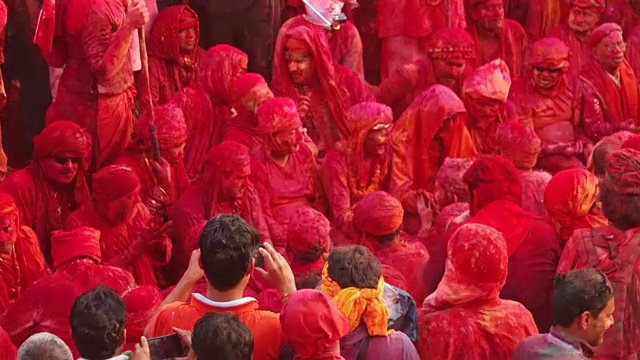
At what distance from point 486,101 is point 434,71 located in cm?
59

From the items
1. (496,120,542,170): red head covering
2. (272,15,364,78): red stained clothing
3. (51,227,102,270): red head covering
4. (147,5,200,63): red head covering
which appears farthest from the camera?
(272,15,364,78): red stained clothing

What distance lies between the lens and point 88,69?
11.4 metres

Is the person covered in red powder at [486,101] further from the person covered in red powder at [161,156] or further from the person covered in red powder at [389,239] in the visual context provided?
the person covered in red powder at [389,239]

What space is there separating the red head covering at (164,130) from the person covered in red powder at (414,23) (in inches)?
87.2

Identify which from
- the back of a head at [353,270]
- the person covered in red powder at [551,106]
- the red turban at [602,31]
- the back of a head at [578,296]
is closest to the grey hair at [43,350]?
the back of a head at [353,270]

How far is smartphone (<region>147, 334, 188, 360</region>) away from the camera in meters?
7.59

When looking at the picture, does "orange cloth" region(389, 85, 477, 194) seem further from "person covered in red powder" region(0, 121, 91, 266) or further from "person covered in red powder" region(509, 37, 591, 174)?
"person covered in red powder" region(0, 121, 91, 266)

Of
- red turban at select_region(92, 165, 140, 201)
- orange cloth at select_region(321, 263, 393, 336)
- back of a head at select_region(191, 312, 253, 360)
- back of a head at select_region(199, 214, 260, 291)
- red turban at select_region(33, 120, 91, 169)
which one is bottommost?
red turban at select_region(92, 165, 140, 201)

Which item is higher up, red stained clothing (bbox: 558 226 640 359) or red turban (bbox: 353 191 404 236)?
red stained clothing (bbox: 558 226 640 359)

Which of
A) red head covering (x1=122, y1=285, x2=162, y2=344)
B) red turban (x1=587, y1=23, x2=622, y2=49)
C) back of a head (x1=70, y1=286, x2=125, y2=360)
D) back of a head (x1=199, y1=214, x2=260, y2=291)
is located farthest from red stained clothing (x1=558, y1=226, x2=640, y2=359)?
red turban (x1=587, y1=23, x2=622, y2=49)

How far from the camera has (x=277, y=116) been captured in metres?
11.3

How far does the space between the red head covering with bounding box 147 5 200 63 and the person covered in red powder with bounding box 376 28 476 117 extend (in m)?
1.45

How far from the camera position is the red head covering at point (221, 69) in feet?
40.0

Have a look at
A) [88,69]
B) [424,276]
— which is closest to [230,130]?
[88,69]
